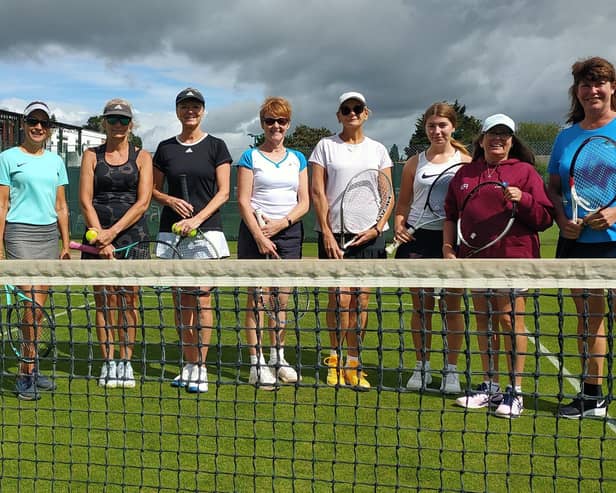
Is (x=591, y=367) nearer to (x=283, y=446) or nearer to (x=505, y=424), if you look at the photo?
(x=505, y=424)

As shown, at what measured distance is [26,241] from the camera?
401 centimetres

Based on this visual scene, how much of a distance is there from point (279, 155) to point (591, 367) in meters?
2.10

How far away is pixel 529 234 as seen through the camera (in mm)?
3584

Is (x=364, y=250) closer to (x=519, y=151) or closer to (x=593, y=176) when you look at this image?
(x=519, y=151)

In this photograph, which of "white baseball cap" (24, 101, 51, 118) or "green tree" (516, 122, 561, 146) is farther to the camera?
"green tree" (516, 122, 561, 146)

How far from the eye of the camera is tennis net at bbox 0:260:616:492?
253cm

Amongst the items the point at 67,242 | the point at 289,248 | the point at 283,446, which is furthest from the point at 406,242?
the point at 67,242

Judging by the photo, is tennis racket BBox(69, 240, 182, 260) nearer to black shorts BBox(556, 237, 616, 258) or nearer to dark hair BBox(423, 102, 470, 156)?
dark hair BBox(423, 102, 470, 156)

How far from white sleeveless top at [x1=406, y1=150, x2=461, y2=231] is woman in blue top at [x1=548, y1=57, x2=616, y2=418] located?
58 cm

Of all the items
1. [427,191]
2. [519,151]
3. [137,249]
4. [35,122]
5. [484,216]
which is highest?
[35,122]

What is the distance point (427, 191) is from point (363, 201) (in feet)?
1.22

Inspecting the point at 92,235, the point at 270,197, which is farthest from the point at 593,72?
the point at 92,235

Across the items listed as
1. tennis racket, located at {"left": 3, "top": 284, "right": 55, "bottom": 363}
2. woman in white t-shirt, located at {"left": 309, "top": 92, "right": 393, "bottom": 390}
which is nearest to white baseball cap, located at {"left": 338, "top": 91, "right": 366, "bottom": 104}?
woman in white t-shirt, located at {"left": 309, "top": 92, "right": 393, "bottom": 390}

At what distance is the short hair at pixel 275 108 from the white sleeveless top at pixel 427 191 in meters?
0.84
